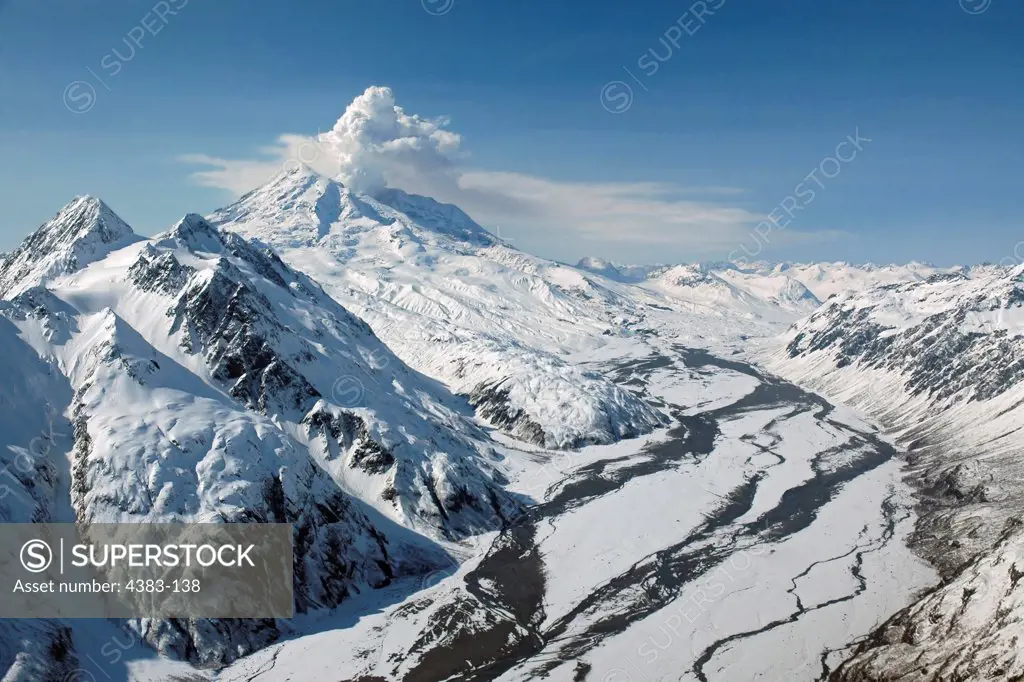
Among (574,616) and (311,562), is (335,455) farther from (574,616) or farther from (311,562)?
(574,616)

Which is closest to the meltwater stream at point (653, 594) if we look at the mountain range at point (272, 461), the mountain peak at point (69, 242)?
the mountain range at point (272, 461)

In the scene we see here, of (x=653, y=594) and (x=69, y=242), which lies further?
(x=69, y=242)

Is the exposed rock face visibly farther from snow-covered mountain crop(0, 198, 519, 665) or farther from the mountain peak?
the mountain peak

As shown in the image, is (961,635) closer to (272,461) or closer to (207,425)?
(272,461)

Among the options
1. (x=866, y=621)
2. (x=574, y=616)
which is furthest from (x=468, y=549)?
(x=866, y=621)

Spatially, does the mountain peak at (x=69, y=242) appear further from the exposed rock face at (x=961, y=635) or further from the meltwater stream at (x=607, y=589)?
the exposed rock face at (x=961, y=635)

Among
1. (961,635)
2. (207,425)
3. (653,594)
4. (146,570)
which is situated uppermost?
(207,425)

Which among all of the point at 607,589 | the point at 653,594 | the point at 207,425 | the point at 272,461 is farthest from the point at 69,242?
the point at 653,594
